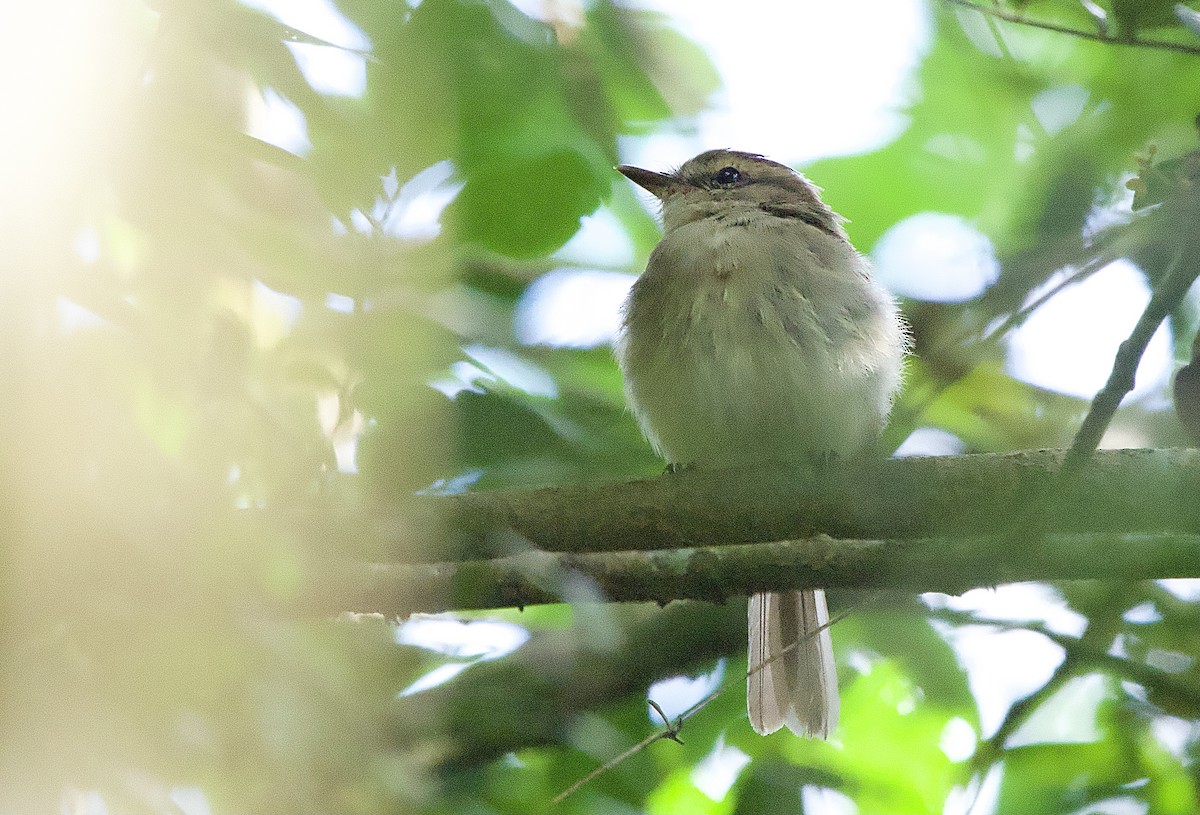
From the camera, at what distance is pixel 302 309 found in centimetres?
280

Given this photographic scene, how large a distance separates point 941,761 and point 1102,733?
1.56ft

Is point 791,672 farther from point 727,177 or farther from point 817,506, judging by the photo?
point 727,177

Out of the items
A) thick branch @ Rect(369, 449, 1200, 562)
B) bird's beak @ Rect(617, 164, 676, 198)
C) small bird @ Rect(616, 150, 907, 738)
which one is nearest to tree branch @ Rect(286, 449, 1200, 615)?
thick branch @ Rect(369, 449, 1200, 562)

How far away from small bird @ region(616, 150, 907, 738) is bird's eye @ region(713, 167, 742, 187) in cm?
74

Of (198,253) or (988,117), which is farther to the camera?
(988,117)

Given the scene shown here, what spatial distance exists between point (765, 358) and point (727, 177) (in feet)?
4.95

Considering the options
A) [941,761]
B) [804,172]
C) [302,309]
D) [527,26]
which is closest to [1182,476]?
[941,761]

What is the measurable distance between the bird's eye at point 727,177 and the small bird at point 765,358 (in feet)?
2.41

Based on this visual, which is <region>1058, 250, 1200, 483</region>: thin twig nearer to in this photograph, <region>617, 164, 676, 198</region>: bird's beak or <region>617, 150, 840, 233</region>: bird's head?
<region>617, 150, 840, 233</region>: bird's head

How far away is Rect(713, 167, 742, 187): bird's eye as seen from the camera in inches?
222

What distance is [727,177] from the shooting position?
5648mm

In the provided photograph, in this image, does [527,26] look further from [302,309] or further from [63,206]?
[63,206]

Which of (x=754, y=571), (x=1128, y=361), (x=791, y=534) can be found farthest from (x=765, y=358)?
(x=1128, y=361)

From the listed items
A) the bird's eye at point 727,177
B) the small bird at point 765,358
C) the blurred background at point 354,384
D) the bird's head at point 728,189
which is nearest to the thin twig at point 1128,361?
the blurred background at point 354,384
